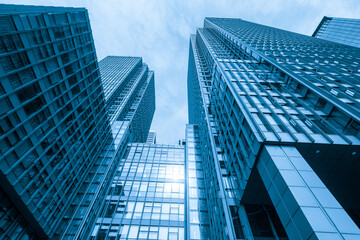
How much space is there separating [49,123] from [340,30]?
162672 millimetres

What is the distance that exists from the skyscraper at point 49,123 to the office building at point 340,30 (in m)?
134

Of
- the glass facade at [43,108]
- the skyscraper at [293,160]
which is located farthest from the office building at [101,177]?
the skyscraper at [293,160]

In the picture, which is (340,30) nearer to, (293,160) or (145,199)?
(293,160)

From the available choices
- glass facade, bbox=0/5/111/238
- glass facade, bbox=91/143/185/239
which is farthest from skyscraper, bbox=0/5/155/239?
glass facade, bbox=91/143/185/239

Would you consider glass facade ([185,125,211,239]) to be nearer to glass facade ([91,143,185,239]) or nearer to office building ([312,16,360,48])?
glass facade ([91,143,185,239])

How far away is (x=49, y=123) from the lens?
773 inches

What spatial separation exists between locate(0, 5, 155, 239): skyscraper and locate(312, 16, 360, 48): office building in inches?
5287

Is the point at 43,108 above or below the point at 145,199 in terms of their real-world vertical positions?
above

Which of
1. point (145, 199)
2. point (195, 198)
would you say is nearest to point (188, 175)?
point (195, 198)

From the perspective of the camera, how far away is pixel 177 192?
121 feet

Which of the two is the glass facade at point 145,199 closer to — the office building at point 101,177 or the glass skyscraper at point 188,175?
the glass skyscraper at point 188,175

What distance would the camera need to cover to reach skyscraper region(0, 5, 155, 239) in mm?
15102

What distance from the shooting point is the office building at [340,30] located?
317 feet

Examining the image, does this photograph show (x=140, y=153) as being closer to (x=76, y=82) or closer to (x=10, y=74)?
(x=76, y=82)
